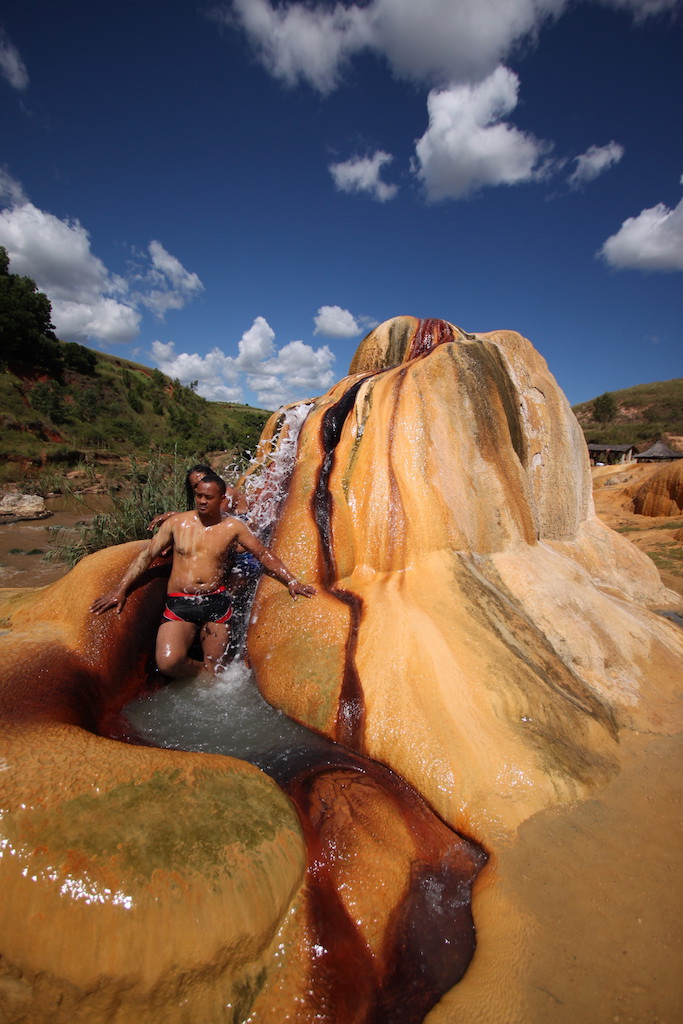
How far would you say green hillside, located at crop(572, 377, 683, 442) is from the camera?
35500mm

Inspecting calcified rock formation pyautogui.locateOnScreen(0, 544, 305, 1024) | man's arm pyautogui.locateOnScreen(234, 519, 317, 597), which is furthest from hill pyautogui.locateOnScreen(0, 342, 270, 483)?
calcified rock formation pyautogui.locateOnScreen(0, 544, 305, 1024)

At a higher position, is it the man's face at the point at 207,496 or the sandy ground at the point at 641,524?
the man's face at the point at 207,496

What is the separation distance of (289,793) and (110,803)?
776mm

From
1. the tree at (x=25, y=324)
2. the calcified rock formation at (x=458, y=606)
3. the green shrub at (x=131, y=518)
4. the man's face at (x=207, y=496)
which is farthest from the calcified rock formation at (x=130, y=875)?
the tree at (x=25, y=324)

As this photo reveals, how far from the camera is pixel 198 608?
311 centimetres

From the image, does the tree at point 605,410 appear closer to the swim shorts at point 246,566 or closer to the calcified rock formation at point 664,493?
the calcified rock formation at point 664,493

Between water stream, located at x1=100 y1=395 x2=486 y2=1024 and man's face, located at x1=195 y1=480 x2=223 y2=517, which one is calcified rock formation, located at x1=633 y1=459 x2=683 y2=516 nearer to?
water stream, located at x1=100 y1=395 x2=486 y2=1024

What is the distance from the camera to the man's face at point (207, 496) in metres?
3.06

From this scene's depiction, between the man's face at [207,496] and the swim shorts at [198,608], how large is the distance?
568 mm

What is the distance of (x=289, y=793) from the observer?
2.04m

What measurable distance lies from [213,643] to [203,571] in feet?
1.58

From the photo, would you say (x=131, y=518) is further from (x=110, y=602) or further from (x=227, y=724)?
(x=227, y=724)

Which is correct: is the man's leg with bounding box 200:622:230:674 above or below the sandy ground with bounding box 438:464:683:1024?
above

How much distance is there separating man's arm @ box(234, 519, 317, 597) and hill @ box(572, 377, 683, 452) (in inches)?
1291
